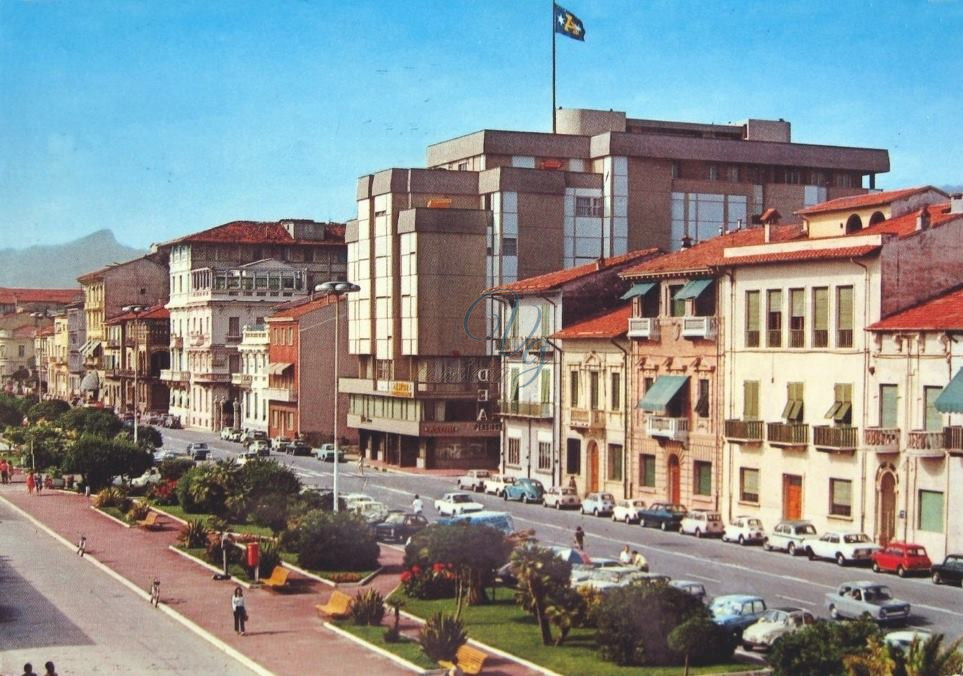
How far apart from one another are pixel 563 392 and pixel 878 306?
2449cm

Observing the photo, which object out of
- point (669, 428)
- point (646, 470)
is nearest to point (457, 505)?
point (646, 470)

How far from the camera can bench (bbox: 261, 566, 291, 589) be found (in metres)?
47.6

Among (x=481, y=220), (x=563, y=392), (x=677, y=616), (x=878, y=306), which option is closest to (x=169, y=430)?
(x=481, y=220)

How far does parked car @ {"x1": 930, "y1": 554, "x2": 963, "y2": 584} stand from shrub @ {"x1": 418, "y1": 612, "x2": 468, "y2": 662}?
1907 centimetres

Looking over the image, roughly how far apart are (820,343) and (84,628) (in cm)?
3008

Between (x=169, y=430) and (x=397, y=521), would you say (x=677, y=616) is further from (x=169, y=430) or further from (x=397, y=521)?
(x=169, y=430)

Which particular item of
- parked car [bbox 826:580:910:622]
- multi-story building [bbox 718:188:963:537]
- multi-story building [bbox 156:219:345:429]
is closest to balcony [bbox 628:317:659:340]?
multi-story building [bbox 718:188:963:537]

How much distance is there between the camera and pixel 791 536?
5581 centimetres

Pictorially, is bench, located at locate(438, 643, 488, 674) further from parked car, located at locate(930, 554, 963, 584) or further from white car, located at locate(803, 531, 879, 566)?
white car, located at locate(803, 531, 879, 566)

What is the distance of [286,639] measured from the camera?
132ft

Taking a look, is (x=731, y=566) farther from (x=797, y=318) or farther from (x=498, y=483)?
(x=498, y=483)

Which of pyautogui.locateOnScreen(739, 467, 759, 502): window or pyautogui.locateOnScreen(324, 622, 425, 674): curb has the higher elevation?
pyautogui.locateOnScreen(739, 467, 759, 502): window

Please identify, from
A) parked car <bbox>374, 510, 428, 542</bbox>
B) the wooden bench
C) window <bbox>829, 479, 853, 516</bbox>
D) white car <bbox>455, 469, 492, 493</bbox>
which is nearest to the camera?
the wooden bench

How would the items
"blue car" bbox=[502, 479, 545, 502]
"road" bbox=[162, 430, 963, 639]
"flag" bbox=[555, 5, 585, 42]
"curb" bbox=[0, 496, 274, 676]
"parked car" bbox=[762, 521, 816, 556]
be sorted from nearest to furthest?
"curb" bbox=[0, 496, 274, 676] < "road" bbox=[162, 430, 963, 639] < "parked car" bbox=[762, 521, 816, 556] < "blue car" bbox=[502, 479, 545, 502] < "flag" bbox=[555, 5, 585, 42]
